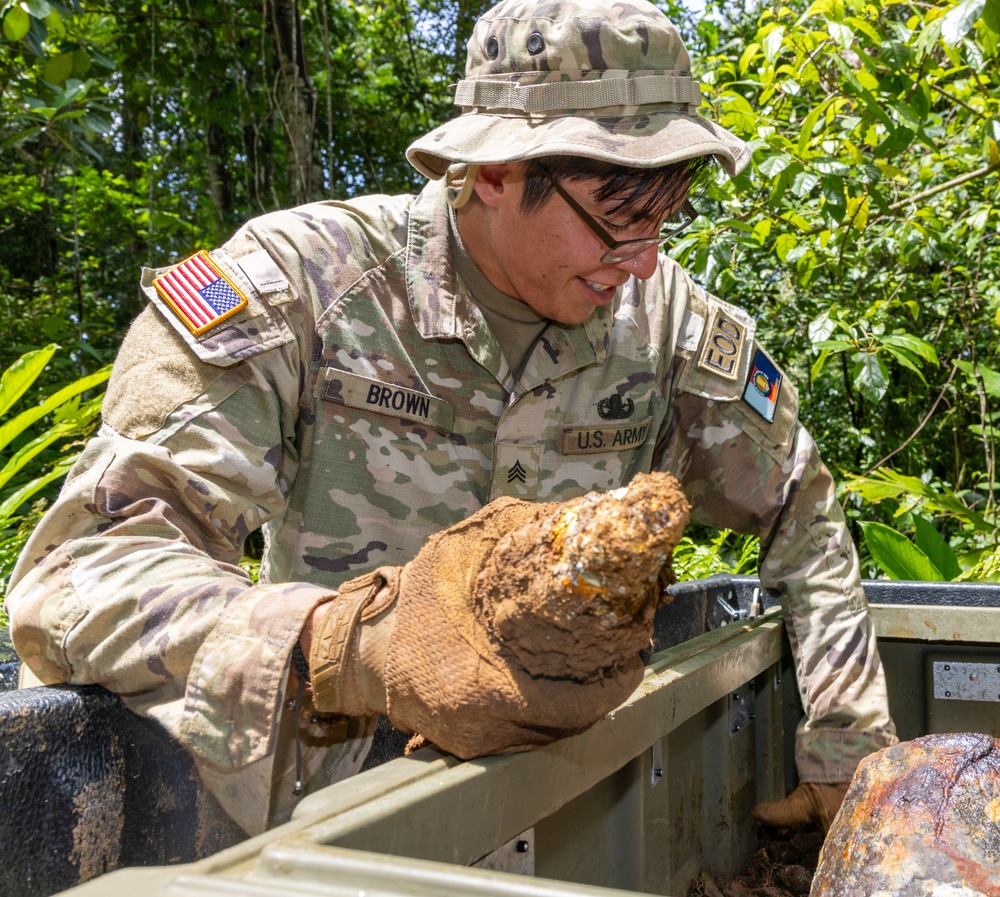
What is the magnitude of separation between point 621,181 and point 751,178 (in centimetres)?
157

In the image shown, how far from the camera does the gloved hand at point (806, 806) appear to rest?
1.74 metres

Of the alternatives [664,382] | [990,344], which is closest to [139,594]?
[664,382]

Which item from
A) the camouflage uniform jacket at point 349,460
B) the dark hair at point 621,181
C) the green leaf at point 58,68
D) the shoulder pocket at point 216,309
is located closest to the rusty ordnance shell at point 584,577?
the camouflage uniform jacket at point 349,460

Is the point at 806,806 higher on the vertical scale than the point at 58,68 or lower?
lower

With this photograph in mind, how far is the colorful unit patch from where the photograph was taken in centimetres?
194

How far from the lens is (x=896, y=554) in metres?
3.12

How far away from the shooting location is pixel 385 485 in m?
1.74

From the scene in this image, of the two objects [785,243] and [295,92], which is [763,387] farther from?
[295,92]

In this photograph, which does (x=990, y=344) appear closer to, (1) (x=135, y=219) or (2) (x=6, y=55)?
(2) (x=6, y=55)

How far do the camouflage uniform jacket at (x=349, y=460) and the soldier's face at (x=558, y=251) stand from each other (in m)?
0.09

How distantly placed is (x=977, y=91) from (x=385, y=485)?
2781mm

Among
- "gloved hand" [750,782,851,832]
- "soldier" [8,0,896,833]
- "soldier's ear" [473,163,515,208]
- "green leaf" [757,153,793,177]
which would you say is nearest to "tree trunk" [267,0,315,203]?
"green leaf" [757,153,793,177]

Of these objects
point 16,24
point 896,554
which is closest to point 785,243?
point 896,554

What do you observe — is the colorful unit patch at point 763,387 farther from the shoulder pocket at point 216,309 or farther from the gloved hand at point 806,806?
the shoulder pocket at point 216,309
